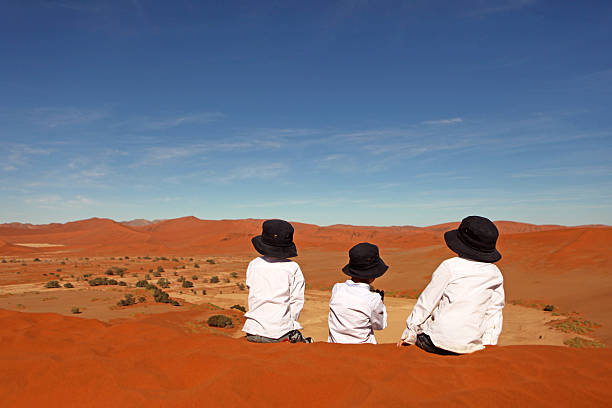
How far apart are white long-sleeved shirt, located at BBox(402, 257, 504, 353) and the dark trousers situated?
0.09 m

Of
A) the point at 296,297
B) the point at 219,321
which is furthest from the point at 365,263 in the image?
the point at 219,321

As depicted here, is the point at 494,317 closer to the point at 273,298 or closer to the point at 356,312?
the point at 356,312

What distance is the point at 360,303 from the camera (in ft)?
13.9

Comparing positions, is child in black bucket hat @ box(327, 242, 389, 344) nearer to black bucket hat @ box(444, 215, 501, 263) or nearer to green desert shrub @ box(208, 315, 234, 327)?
black bucket hat @ box(444, 215, 501, 263)

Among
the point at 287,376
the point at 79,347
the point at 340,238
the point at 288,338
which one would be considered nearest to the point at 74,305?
the point at 79,347

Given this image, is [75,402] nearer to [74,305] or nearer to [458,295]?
[458,295]

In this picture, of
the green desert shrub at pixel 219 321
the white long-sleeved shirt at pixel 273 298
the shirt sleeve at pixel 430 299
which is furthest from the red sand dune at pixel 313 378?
the green desert shrub at pixel 219 321

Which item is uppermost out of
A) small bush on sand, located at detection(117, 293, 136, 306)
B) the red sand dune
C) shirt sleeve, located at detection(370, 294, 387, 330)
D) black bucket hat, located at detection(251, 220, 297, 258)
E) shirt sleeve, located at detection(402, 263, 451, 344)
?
black bucket hat, located at detection(251, 220, 297, 258)

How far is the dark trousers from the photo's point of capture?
3660 mm

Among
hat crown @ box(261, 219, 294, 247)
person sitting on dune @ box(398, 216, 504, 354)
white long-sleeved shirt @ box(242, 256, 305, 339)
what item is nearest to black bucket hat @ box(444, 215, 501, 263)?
person sitting on dune @ box(398, 216, 504, 354)

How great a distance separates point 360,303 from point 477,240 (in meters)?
1.52

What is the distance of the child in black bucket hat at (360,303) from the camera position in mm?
4254

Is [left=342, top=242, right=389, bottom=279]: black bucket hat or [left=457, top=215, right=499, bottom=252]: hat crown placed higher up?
[left=457, top=215, right=499, bottom=252]: hat crown

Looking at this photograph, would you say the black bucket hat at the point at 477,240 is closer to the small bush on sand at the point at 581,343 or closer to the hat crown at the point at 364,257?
the hat crown at the point at 364,257
